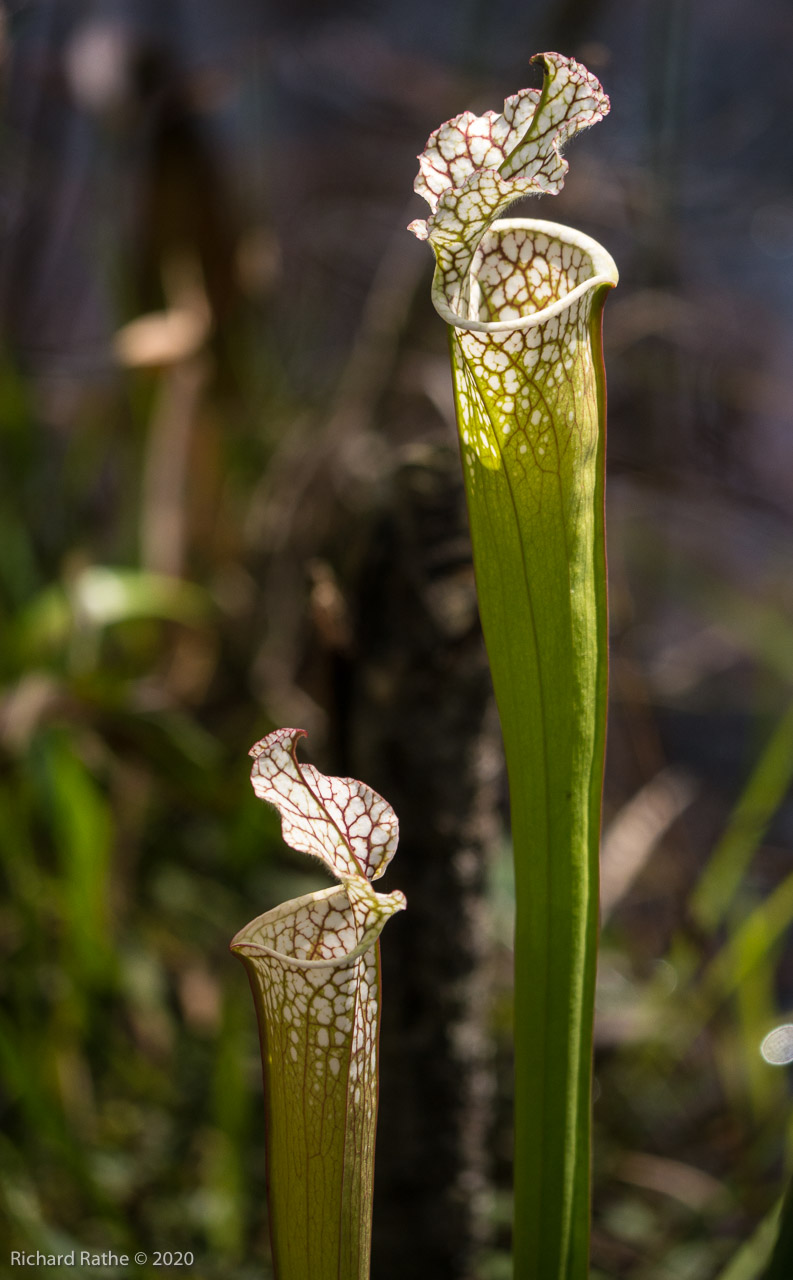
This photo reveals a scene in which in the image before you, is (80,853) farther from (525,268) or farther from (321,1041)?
(525,268)

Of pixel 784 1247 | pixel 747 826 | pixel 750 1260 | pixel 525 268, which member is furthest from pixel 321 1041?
pixel 747 826

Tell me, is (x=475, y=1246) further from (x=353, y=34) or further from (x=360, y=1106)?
(x=353, y=34)

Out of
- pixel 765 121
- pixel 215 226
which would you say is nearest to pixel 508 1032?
pixel 215 226

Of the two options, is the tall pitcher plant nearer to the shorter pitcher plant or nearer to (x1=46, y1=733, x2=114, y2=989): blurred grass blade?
the shorter pitcher plant

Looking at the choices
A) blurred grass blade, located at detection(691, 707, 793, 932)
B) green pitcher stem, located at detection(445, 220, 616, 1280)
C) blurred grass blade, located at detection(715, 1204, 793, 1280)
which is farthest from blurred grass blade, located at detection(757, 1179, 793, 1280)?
blurred grass blade, located at detection(691, 707, 793, 932)

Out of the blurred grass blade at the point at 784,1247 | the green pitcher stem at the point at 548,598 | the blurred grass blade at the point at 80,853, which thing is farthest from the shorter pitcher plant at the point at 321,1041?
the blurred grass blade at the point at 80,853

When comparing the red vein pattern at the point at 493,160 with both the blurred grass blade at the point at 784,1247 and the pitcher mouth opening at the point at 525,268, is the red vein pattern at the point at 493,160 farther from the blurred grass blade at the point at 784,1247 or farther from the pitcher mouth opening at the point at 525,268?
the blurred grass blade at the point at 784,1247
